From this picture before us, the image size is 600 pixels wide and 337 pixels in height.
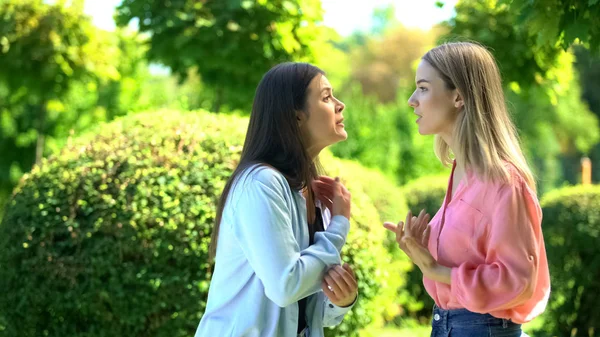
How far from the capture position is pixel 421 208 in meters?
8.98

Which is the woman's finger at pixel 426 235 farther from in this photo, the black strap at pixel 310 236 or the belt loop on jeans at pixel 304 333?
the belt loop on jeans at pixel 304 333

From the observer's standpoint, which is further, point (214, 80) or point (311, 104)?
point (214, 80)

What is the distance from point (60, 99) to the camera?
953 centimetres

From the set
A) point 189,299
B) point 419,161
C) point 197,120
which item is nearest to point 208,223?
point 189,299

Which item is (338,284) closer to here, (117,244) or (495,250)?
(495,250)

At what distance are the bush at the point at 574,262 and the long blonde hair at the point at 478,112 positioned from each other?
185 inches

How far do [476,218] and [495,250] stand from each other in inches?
5.1

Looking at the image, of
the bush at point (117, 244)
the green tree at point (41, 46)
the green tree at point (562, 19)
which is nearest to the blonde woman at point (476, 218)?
the green tree at point (562, 19)

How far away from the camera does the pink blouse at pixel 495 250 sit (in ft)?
7.34

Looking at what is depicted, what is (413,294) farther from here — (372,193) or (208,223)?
(208,223)

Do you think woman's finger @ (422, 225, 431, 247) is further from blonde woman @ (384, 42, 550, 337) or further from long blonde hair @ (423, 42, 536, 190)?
long blonde hair @ (423, 42, 536, 190)

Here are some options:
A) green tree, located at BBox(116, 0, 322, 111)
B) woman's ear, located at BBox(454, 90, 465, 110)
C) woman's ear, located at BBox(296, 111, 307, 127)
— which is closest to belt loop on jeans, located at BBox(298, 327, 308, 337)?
woman's ear, located at BBox(296, 111, 307, 127)

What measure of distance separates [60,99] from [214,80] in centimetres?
260

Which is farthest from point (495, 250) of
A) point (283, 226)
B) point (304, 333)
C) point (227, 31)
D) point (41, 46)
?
point (41, 46)
